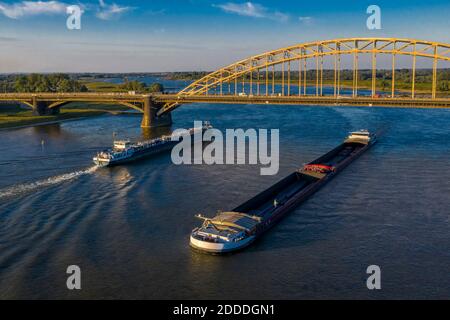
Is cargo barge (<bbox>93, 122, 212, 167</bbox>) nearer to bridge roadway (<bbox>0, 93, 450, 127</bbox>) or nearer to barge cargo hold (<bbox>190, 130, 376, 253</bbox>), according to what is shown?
bridge roadway (<bbox>0, 93, 450, 127</bbox>)

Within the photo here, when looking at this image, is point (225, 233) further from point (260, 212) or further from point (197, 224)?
point (260, 212)

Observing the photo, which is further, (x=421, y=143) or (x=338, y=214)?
(x=421, y=143)

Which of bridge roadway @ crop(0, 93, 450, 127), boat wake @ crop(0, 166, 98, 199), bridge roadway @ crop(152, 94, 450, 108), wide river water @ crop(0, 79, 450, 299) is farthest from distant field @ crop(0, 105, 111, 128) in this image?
boat wake @ crop(0, 166, 98, 199)

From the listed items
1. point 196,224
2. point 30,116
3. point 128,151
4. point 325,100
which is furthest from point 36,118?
point 196,224

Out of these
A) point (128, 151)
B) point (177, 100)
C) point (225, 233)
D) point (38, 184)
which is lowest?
point (225, 233)
